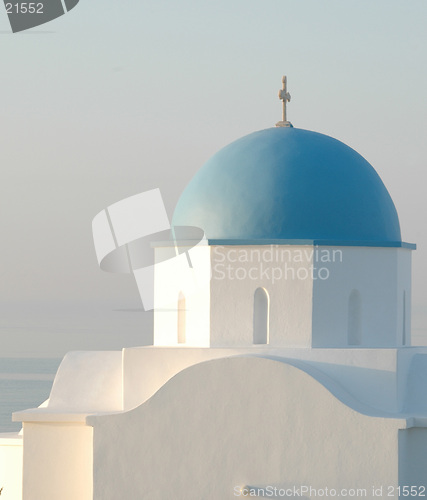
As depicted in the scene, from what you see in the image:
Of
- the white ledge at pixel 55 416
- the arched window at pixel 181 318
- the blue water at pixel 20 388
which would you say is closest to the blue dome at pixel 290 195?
the arched window at pixel 181 318

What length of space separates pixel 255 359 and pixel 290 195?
2474 millimetres

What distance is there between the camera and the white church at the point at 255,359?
15.7 meters

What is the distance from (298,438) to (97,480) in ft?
8.77

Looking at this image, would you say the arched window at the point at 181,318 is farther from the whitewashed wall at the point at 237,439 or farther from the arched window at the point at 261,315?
the whitewashed wall at the point at 237,439

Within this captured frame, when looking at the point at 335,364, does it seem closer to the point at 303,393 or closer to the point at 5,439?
the point at 303,393

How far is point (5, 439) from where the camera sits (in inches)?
735

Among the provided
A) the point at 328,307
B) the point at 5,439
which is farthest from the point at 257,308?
the point at 5,439

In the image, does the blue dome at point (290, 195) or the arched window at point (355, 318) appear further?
the arched window at point (355, 318)

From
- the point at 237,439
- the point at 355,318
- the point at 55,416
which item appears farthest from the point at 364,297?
the point at 55,416

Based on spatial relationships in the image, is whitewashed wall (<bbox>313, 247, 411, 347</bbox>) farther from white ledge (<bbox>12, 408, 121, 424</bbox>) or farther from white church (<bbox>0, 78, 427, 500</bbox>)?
white ledge (<bbox>12, 408, 121, 424</bbox>)

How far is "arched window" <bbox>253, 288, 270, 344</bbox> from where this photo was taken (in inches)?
669

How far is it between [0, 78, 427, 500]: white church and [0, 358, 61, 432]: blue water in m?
28.5

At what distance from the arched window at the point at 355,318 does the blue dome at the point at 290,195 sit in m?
0.80

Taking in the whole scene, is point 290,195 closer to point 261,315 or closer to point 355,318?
point 261,315
